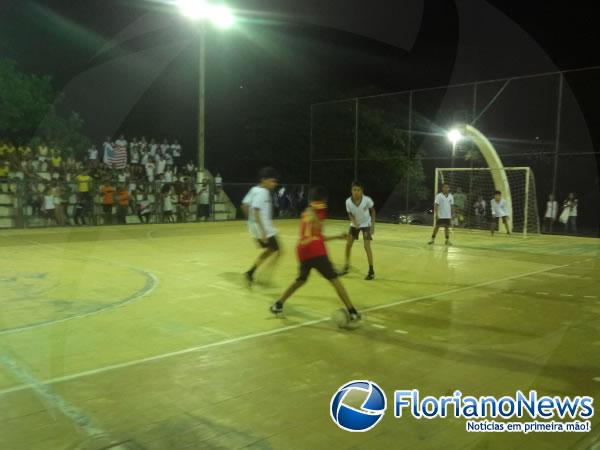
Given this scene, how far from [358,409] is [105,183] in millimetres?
19045

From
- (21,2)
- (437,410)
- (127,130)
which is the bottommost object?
(437,410)

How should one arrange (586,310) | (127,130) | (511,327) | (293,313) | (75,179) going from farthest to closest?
(127,130)
(75,179)
(586,310)
(293,313)
(511,327)

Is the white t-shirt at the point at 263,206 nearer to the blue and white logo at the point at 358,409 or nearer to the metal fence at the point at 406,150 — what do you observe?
the blue and white logo at the point at 358,409

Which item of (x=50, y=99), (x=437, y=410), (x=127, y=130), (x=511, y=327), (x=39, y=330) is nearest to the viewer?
(x=437, y=410)

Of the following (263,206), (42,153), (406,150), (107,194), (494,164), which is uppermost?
(406,150)

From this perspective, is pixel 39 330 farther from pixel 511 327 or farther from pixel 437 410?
pixel 511 327

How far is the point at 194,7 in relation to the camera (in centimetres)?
2006

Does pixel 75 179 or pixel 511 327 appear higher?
pixel 75 179

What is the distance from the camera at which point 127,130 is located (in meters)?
28.4

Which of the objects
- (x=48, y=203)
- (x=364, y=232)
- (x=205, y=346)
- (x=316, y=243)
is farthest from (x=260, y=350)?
(x=48, y=203)

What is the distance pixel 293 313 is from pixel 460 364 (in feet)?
8.83

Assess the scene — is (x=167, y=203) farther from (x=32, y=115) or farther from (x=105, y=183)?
(x=32, y=115)

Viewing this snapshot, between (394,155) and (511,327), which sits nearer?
(511,327)

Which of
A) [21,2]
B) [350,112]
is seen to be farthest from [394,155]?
[21,2]
